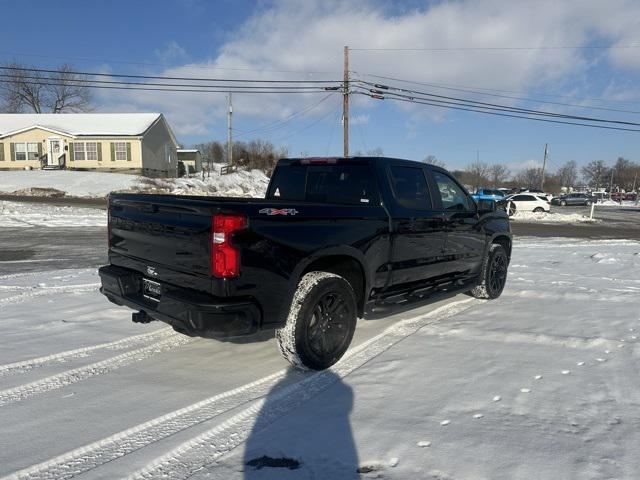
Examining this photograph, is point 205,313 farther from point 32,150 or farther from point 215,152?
point 215,152

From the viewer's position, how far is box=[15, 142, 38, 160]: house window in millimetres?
40562

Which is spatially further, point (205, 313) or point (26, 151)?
point (26, 151)

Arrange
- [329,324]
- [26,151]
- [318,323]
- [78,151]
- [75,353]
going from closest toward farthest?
[318,323] → [329,324] → [75,353] → [78,151] → [26,151]

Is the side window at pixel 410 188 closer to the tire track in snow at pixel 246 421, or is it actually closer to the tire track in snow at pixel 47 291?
the tire track in snow at pixel 246 421

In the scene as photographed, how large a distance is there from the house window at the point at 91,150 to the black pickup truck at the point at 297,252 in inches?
1562

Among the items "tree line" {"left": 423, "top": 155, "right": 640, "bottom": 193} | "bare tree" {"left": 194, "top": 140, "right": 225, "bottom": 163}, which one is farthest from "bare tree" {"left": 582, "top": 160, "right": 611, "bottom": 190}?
"bare tree" {"left": 194, "top": 140, "right": 225, "bottom": 163}

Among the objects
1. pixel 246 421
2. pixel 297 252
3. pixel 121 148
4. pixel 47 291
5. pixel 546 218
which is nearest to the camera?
pixel 246 421

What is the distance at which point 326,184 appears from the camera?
512 centimetres

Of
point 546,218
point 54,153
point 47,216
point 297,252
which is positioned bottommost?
point 546,218

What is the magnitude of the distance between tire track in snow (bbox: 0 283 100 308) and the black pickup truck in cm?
252

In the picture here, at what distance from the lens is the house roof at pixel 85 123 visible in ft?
131

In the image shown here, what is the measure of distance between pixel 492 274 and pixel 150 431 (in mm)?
5089

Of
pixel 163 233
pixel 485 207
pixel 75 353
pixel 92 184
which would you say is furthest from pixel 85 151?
pixel 163 233

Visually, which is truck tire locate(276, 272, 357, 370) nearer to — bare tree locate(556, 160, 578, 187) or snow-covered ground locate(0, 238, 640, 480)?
snow-covered ground locate(0, 238, 640, 480)
